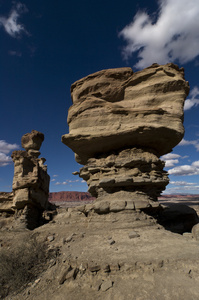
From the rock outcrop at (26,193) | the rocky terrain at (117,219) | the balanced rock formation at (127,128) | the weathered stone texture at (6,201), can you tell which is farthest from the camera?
the weathered stone texture at (6,201)

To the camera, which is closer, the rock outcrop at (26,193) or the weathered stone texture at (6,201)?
the rock outcrop at (26,193)

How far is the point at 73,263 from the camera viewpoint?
4844 mm

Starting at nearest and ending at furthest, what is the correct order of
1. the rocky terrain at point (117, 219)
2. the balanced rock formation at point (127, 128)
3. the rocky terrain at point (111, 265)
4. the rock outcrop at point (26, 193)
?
the rocky terrain at point (111, 265) < the rocky terrain at point (117, 219) < the balanced rock formation at point (127, 128) < the rock outcrop at point (26, 193)

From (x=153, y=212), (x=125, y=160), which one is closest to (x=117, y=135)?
(x=125, y=160)

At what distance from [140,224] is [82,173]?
4.21 m

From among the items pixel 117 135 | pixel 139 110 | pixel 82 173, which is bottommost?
pixel 82 173

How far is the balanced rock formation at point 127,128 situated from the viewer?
786cm

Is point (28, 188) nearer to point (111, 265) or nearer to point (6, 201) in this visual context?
point (6, 201)

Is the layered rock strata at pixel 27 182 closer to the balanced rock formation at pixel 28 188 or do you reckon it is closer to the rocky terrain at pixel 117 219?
the balanced rock formation at pixel 28 188

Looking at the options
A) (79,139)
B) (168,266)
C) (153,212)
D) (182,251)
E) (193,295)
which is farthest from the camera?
(79,139)

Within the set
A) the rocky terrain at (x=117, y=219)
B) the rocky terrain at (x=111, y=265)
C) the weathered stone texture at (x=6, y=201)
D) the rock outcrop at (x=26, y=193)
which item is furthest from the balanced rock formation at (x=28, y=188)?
the rocky terrain at (x=111, y=265)

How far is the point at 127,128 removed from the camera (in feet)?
26.6

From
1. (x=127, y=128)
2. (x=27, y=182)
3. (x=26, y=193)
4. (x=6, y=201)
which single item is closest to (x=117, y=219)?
(x=127, y=128)

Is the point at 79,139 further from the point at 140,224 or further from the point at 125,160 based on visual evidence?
the point at 140,224
